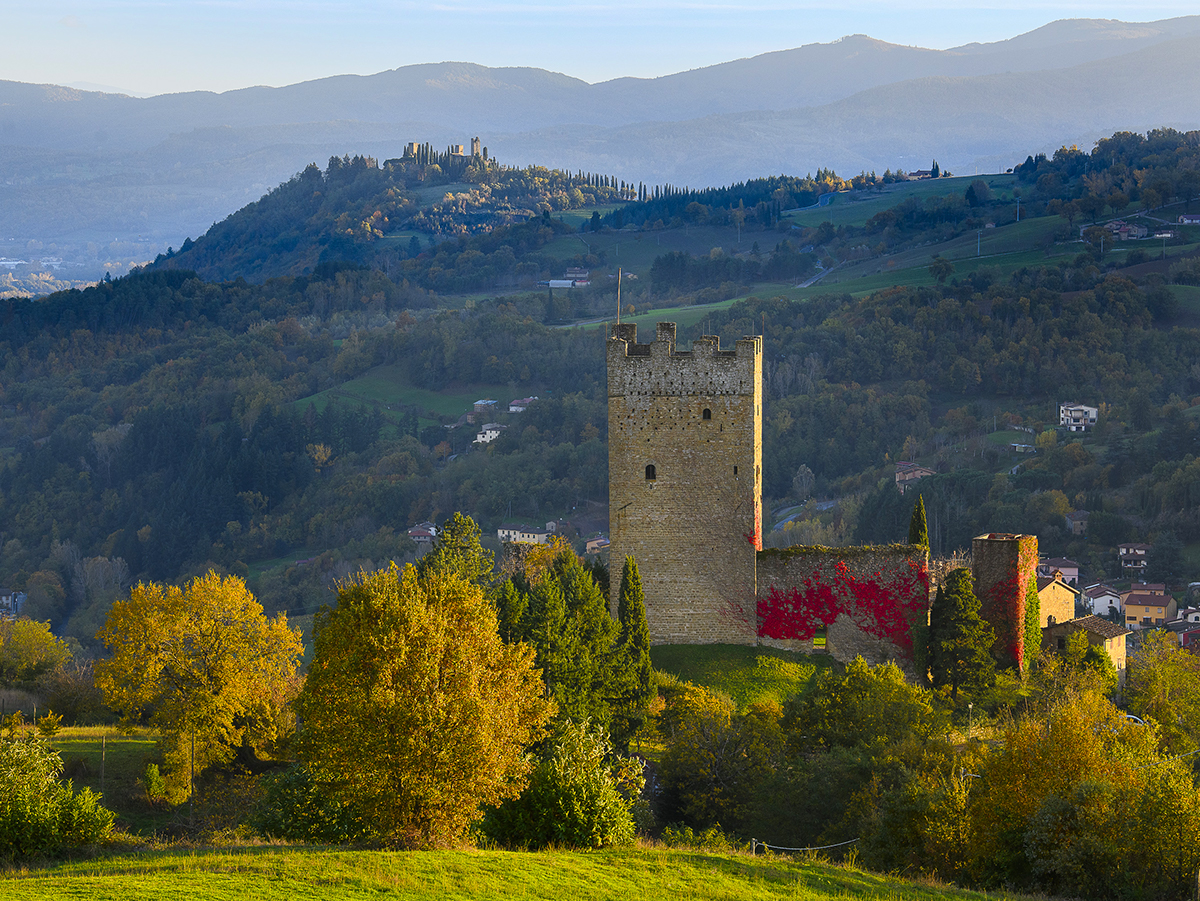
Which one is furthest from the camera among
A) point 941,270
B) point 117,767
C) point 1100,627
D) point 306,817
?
point 941,270

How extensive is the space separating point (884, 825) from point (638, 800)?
15.5 ft

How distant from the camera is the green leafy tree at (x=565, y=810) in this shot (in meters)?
21.0

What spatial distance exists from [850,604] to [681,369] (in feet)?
22.7

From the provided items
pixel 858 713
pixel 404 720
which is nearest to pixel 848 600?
pixel 858 713

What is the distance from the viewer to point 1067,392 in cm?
11362

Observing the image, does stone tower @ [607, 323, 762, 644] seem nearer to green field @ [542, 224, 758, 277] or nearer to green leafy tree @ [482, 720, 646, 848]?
green leafy tree @ [482, 720, 646, 848]

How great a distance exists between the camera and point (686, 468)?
31.1m

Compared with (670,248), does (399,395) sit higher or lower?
lower

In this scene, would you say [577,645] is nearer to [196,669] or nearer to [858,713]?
[858,713]

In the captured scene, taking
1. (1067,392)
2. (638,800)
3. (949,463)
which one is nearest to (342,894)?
(638,800)

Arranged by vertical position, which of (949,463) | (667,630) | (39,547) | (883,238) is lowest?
(39,547)

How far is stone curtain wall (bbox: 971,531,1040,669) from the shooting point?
32594mm

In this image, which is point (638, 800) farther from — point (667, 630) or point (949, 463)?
point (949, 463)

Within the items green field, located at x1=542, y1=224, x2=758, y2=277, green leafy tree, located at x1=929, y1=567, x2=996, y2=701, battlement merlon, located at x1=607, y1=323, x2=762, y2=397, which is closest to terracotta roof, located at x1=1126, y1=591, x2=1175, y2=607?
green leafy tree, located at x1=929, y1=567, x2=996, y2=701
